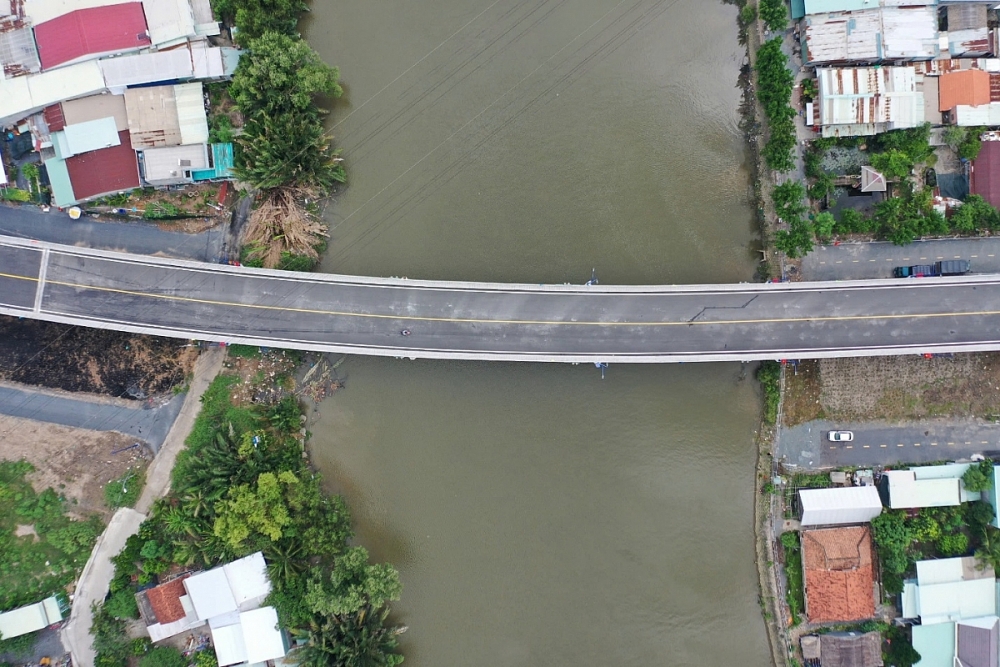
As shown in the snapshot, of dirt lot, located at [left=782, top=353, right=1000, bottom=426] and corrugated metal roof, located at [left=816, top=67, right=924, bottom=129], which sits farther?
dirt lot, located at [left=782, top=353, right=1000, bottom=426]

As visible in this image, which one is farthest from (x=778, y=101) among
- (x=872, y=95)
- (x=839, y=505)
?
(x=839, y=505)

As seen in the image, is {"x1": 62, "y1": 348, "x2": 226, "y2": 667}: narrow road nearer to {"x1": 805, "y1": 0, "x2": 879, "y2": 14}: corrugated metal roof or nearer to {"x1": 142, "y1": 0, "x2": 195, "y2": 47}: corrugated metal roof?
{"x1": 142, "y1": 0, "x2": 195, "y2": 47}: corrugated metal roof

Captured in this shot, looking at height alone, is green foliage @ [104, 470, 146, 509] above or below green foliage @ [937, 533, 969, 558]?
above

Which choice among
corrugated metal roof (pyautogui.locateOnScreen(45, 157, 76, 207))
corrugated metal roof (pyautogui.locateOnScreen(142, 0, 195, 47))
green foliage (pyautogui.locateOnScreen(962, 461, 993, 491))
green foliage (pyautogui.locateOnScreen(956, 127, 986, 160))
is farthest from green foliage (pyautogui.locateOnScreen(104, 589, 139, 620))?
green foliage (pyautogui.locateOnScreen(956, 127, 986, 160))

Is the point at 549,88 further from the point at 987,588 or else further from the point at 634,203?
the point at 987,588

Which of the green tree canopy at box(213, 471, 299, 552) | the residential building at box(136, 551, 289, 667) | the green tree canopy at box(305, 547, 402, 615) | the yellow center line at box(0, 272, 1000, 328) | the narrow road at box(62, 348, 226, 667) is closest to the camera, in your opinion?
the green tree canopy at box(305, 547, 402, 615)

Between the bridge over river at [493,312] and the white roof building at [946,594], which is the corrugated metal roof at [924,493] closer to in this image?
the white roof building at [946,594]

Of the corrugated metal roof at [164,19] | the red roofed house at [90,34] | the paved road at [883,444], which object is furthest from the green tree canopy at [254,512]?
the paved road at [883,444]

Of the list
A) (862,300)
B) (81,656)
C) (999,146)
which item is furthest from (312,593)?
(999,146)
